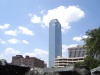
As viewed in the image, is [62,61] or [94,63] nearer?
[94,63]

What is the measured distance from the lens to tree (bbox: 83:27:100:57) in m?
48.8

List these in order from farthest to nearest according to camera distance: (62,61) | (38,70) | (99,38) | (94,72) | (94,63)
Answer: (62,61) → (94,63) → (99,38) → (94,72) → (38,70)

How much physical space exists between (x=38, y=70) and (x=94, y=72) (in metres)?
3.33

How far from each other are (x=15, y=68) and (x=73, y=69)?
6.25ft

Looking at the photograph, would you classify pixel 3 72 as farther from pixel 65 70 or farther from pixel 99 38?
pixel 99 38

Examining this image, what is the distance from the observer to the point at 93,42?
49656 mm

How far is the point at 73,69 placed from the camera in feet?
28.6

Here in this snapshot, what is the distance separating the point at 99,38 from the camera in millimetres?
48562

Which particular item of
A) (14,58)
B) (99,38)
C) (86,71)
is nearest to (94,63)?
(99,38)

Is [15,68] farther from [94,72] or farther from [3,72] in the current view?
[94,72]

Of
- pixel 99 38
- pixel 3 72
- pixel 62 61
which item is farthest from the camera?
pixel 62 61

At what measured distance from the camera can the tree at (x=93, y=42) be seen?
160ft

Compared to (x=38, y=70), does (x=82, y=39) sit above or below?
above

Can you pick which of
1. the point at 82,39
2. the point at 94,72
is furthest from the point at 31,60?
the point at 94,72
